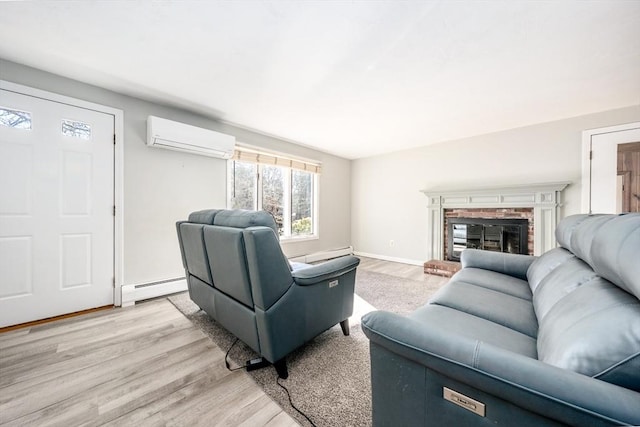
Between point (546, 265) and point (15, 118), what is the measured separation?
4348 mm

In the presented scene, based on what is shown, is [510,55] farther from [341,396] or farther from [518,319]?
[341,396]

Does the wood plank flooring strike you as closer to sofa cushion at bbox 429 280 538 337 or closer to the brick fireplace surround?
sofa cushion at bbox 429 280 538 337

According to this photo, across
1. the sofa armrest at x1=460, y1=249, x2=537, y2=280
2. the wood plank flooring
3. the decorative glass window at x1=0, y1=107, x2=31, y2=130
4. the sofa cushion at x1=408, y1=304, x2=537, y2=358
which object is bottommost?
the wood plank flooring

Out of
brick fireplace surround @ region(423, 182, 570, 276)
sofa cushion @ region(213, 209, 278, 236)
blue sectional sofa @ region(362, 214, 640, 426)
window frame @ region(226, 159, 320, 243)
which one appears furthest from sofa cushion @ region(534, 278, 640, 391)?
window frame @ region(226, 159, 320, 243)

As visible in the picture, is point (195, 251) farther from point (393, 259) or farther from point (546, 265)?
point (393, 259)

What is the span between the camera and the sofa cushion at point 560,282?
109cm

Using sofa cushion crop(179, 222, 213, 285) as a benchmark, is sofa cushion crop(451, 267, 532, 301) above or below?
below

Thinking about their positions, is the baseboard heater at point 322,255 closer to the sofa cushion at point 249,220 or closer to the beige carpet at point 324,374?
the beige carpet at point 324,374

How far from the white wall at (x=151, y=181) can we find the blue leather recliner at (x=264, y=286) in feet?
3.93

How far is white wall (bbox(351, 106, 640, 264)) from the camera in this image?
3.16m

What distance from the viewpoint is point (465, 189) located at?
383 centimetres

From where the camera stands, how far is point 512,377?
1.98 feet

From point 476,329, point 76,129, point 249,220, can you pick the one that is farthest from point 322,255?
point 76,129

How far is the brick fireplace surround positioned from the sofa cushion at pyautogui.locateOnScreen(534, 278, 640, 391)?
2971 millimetres
